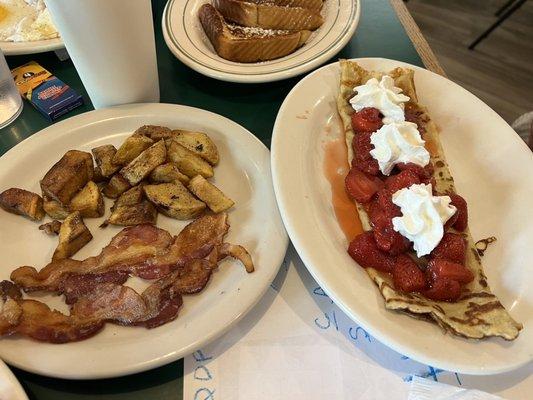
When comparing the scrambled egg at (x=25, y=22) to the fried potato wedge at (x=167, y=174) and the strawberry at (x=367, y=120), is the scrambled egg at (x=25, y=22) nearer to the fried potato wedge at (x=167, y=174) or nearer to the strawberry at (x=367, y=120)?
the fried potato wedge at (x=167, y=174)

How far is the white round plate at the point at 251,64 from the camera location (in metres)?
1.40

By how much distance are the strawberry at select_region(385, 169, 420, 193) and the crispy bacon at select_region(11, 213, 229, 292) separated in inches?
15.6

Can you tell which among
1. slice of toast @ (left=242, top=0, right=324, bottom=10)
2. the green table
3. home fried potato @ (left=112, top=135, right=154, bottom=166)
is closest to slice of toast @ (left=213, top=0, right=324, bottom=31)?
slice of toast @ (left=242, top=0, right=324, bottom=10)

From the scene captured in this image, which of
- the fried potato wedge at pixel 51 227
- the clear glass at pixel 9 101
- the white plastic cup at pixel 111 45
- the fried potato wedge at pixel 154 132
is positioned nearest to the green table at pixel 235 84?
the clear glass at pixel 9 101

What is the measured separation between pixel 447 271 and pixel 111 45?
957 mm

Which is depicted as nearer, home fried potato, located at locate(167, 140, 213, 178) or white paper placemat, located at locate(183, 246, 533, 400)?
white paper placemat, located at locate(183, 246, 533, 400)

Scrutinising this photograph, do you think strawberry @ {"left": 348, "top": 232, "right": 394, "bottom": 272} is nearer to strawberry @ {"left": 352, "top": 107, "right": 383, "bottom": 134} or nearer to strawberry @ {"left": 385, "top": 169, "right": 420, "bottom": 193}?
strawberry @ {"left": 385, "top": 169, "right": 420, "bottom": 193}

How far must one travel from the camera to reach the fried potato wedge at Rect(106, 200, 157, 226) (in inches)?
42.8

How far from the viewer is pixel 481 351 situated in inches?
34.0

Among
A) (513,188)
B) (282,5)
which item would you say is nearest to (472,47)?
(282,5)

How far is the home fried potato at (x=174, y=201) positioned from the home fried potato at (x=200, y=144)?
120 mm

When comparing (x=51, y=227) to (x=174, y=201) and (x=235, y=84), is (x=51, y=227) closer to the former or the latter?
(x=174, y=201)

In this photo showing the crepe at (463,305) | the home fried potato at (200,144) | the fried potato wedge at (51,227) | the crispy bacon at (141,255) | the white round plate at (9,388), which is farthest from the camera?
the home fried potato at (200,144)

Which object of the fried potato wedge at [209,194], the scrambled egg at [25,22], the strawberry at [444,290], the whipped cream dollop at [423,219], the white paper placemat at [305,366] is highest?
the scrambled egg at [25,22]
